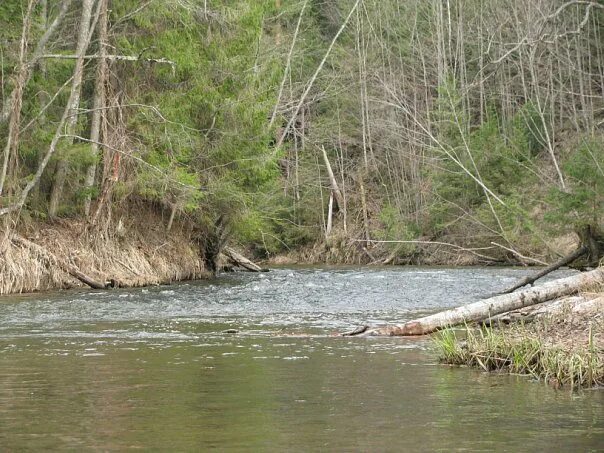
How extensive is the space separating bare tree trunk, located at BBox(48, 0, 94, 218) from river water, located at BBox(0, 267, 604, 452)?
8.73 metres

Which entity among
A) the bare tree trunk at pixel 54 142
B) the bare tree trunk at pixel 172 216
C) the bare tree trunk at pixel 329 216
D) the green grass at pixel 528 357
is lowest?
the bare tree trunk at pixel 329 216

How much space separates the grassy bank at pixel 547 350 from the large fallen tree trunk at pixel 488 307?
1.38 meters

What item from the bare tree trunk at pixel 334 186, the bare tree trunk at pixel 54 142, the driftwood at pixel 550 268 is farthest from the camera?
the bare tree trunk at pixel 334 186

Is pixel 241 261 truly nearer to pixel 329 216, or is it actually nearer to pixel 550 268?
pixel 329 216

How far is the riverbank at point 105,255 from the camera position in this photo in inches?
987

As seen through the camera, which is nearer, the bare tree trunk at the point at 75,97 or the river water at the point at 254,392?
the river water at the point at 254,392

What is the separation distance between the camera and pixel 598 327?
38.6ft

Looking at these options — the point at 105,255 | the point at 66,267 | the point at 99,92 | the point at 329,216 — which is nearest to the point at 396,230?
the point at 329,216

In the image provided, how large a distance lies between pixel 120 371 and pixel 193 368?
0.83 meters

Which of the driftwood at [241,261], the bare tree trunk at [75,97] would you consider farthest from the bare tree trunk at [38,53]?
the driftwood at [241,261]

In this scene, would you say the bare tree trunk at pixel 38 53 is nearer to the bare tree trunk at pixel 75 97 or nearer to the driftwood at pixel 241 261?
the bare tree trunk at pixel 75 97

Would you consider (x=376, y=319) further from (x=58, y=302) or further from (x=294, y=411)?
(x=294, y=411)

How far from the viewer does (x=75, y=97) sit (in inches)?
1074

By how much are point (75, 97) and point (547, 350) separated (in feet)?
62.1
